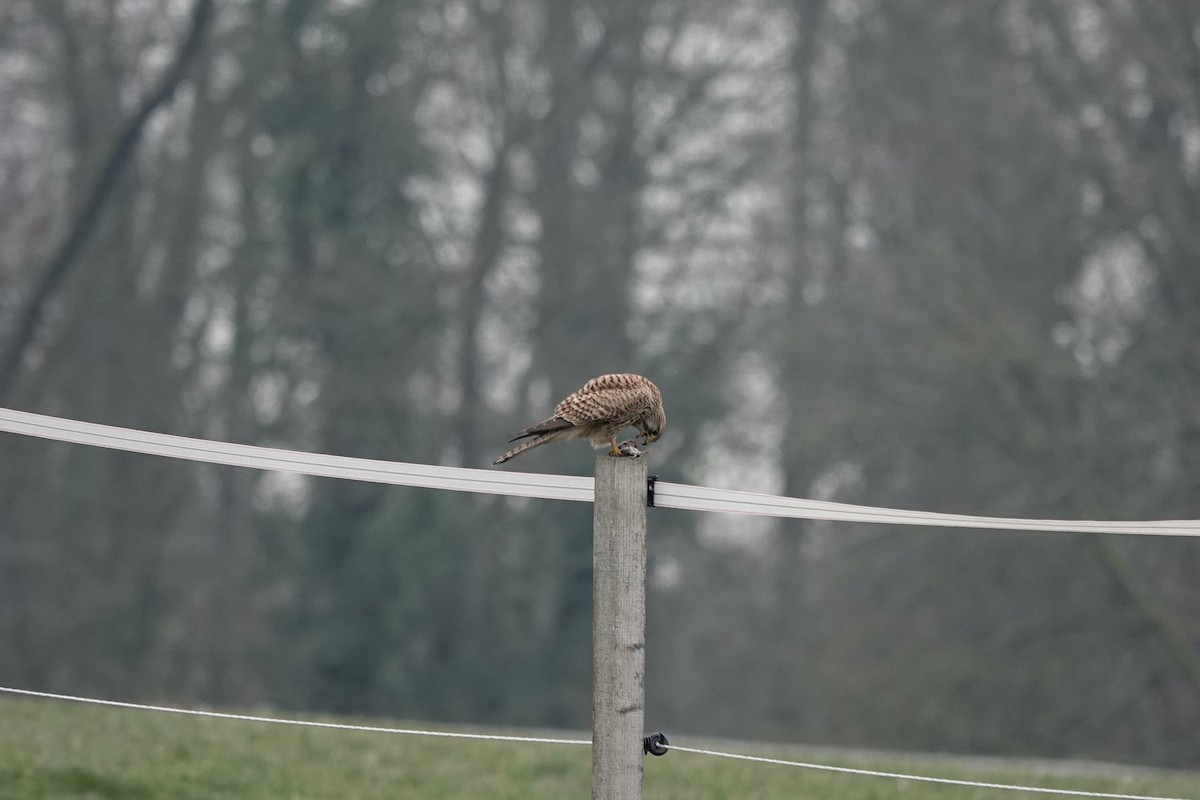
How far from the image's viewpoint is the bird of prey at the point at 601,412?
4.85 metres

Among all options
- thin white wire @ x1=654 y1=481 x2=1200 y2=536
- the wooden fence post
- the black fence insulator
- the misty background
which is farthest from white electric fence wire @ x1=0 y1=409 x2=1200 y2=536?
the misty background

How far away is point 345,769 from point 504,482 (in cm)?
293

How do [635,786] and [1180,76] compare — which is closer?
[635,786]

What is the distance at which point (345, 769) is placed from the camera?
6.84 meters

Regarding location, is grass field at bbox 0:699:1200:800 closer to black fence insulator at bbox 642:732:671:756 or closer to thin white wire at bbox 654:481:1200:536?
black fence insulator at bbox 642:732:671:756

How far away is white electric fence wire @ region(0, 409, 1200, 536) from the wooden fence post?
0.60 ft

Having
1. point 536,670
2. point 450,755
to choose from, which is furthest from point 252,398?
point 450,755

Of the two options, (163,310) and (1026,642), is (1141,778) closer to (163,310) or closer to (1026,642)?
(1026,642)

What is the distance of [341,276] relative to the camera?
22.4 metres

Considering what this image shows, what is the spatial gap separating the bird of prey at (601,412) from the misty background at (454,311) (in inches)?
549

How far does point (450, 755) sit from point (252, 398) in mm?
15686

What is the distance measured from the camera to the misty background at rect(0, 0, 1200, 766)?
2120 cm

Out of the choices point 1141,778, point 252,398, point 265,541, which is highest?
point 252,398

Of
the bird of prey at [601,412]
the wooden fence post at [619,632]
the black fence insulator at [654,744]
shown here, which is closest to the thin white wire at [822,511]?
the wooden fence post at [619,632]
